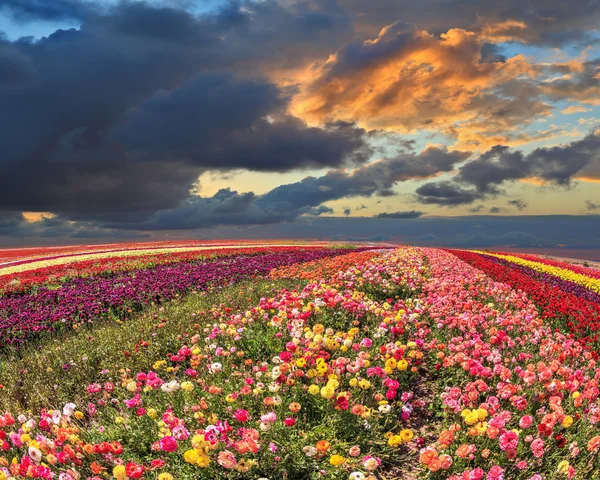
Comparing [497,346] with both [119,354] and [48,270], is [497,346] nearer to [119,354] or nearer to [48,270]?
[119,354]

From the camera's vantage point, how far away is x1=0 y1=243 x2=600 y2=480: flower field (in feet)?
11.3

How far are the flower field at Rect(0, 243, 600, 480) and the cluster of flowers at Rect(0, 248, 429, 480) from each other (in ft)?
0.06

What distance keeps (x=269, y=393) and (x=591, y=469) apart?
9.79 ft

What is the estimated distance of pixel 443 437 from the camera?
3297mm

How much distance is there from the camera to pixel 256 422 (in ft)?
12.1

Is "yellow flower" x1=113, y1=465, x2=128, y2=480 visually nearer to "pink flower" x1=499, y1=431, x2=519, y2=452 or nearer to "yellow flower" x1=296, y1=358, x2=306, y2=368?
"yellow flower" x1=296, y1=358, x2=306, y2=368

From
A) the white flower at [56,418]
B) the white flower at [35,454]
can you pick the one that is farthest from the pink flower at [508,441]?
the white flower at [56,418]

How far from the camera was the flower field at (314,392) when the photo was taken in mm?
3447

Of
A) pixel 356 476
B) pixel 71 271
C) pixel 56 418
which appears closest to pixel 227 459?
pixel 356 476

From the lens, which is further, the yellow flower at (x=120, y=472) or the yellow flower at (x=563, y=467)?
the yellow flower at (x=563, y=467)

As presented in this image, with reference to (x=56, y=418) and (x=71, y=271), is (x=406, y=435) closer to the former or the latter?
(x=56, y=418)

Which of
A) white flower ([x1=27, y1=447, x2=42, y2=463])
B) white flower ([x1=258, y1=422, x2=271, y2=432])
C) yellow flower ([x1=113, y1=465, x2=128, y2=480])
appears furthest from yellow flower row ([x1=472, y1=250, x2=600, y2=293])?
white flower ([x1=27, y1=447, x2=42, y2=463])

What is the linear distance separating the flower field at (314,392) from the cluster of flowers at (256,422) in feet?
0.06

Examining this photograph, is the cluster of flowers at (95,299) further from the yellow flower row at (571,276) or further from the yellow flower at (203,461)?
the yellow flower row at (571,276)
